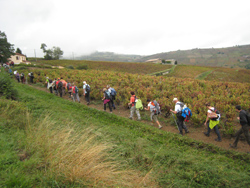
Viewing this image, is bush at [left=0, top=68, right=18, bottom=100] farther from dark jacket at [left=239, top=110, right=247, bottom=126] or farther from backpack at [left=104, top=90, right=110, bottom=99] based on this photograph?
dark jacket at [left=239, top=110, right=247, bottom=126]

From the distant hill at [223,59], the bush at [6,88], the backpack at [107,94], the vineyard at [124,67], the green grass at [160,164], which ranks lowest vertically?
the green grass at [160,164]

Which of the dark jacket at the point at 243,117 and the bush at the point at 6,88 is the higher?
the bush at the point at 6,88

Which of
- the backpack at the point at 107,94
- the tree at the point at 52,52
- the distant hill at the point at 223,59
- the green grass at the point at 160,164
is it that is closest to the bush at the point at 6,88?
the green grass at the point at 160,164

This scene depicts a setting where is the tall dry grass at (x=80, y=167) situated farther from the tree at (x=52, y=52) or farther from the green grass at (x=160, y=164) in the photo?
the tree at (x=52, y=52)

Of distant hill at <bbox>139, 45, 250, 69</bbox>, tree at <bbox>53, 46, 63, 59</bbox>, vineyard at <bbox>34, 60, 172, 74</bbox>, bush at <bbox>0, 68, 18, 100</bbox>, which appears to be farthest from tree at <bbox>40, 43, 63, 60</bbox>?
distant hill at <bbox>139, 45, 250, 69</bbox>

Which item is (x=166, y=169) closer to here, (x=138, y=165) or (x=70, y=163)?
(x=138, y=165)

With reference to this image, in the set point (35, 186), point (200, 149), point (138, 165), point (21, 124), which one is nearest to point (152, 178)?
point (138, 165)

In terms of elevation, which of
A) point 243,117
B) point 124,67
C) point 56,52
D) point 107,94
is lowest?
point 243,117

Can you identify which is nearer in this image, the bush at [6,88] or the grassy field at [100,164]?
the grassy field at [100,164]

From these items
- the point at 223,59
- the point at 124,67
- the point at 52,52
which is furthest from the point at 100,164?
the point at 223,59

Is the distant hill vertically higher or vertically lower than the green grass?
higher

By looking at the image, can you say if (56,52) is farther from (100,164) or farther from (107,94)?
(100,164)

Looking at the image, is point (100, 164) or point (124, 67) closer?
point (100, 164)

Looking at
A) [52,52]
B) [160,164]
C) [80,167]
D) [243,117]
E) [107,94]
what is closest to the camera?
[80,167]
